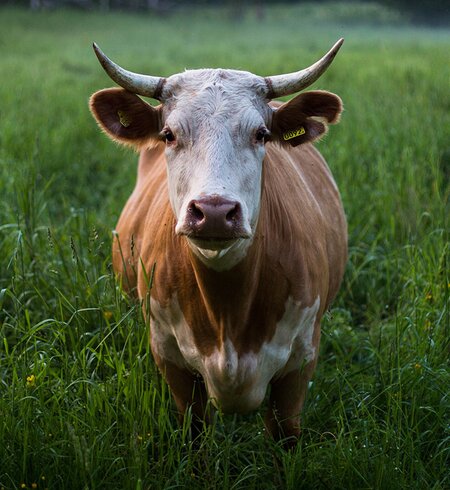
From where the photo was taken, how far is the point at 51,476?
2900 millimetres

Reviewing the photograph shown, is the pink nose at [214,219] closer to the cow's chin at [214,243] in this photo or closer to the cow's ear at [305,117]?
the cow's chin at [214,243]

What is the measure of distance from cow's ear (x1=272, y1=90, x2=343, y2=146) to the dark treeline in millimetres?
14545

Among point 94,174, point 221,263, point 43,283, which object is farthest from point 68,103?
point 221,263

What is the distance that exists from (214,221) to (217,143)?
1.24 ft

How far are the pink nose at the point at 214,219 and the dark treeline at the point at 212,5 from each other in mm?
15437

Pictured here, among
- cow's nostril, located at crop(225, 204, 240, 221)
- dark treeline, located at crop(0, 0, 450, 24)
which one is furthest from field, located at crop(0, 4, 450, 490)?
dark treeline, located at crop(0, 0, 450, 24)

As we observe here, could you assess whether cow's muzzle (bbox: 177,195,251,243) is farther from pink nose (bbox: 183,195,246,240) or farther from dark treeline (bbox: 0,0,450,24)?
dark treeline (bbox: 0,0,450,24)

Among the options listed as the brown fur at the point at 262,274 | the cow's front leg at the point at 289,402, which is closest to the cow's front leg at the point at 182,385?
the brown fur at the point at 262,274

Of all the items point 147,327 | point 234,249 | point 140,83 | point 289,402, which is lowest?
point 289,402

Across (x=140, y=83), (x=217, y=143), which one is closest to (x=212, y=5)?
(x=140, y=83)

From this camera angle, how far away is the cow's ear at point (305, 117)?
3258mm

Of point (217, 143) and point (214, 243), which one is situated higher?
point (217, 143)

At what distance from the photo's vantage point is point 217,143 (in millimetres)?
2824

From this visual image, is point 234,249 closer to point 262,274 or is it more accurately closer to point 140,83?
point 262,274
